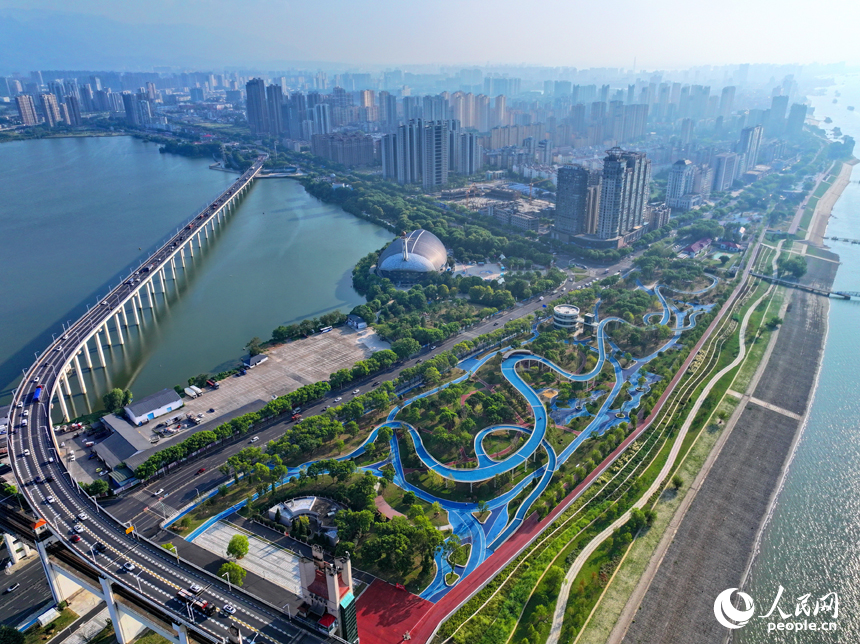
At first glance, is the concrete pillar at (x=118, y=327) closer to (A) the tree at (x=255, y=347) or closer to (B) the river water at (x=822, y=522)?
(A) the tree at (x=255, y=347)

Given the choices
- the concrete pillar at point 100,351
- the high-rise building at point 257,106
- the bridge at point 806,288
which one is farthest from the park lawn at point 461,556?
the high-rise building at point 257,106

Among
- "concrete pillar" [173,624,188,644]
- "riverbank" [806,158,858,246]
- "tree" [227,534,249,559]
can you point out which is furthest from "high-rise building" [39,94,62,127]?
"riverbank" [806,158,858,246]

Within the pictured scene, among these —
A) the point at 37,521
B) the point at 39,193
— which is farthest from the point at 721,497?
the point at 39,193

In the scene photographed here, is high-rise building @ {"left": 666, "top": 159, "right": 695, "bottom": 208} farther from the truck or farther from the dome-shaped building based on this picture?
the truck

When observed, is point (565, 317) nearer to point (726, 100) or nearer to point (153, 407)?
point (153, 407)

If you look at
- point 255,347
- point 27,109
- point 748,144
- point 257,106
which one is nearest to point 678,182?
point 748,144

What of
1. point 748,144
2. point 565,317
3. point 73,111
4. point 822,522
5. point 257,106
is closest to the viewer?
point 822,522
